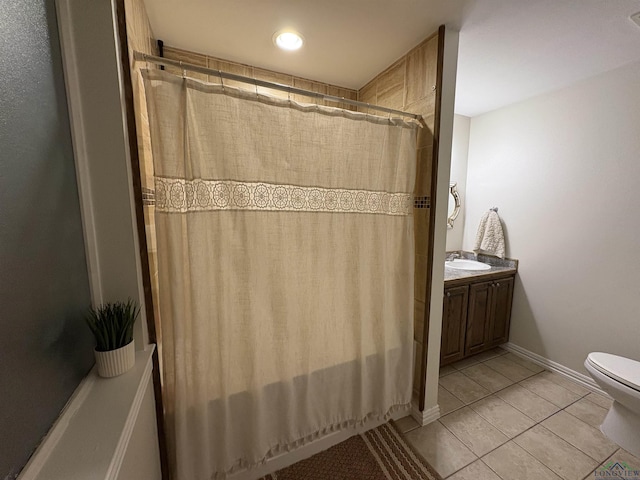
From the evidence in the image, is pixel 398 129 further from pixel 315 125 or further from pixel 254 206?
pixel 254 206

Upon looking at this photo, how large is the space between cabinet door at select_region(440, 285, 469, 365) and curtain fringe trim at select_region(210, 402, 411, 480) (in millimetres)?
660

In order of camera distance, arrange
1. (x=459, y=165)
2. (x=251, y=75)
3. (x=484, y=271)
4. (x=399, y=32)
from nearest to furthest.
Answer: (x=399, y=32)
(x=251, y=75)
(x=484, y=271)
(x=459, y=165)

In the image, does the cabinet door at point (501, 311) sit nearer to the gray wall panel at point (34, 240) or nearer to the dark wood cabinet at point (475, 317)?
the dark wood cabinet at point (475, 317)

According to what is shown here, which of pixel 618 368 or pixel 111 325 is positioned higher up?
pixel 111 325

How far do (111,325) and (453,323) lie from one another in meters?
2.25

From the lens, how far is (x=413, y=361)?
1659mm

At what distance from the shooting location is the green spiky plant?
0.79 m

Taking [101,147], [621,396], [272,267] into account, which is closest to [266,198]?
[272,267]

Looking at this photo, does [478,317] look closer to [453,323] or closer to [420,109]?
[453,323]

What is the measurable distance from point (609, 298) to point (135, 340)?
3023 mm

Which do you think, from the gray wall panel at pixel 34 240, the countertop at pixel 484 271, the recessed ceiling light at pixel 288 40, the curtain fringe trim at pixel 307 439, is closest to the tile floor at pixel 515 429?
the curtain fringe trim at pixel 307 439

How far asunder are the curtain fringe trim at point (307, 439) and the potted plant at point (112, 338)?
2.64 ft

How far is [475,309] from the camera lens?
2209 mm

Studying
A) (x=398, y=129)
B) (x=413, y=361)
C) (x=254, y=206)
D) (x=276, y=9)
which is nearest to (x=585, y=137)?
(x=398, y=129)
